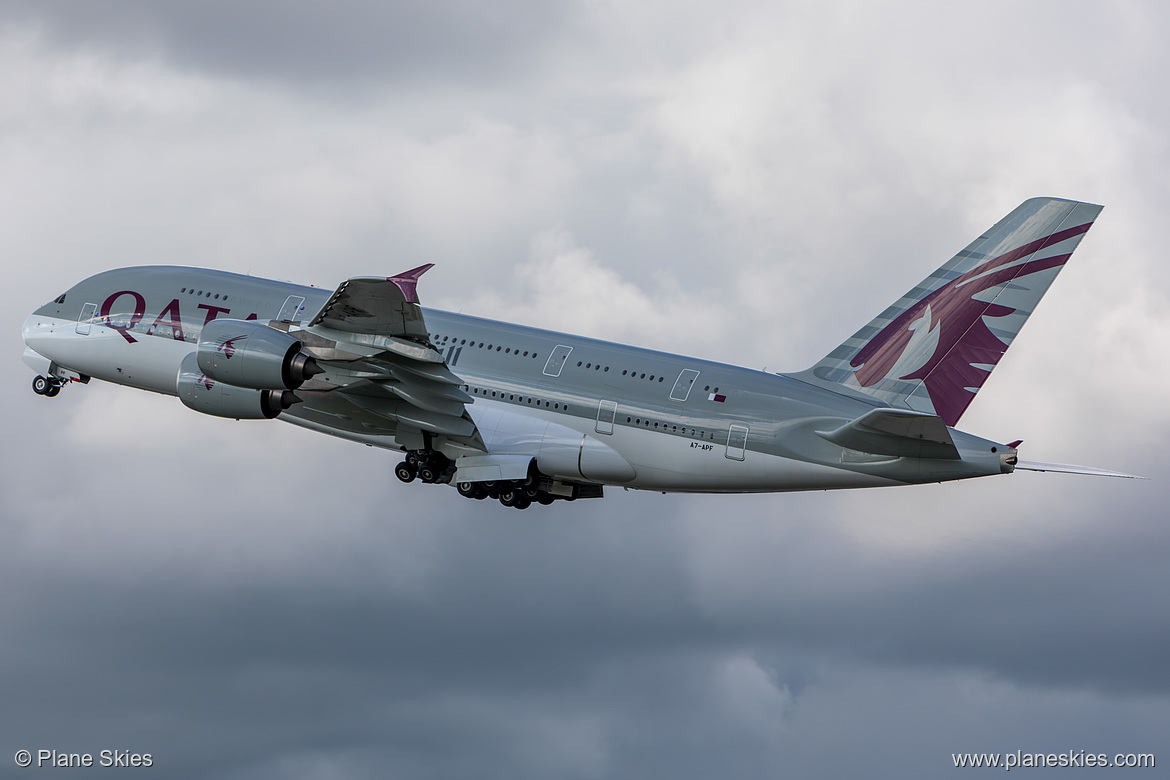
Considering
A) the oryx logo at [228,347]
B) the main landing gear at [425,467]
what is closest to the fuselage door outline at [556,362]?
the main landing gear at [425,467]

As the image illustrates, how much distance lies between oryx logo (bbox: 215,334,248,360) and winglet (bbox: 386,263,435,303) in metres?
4.76

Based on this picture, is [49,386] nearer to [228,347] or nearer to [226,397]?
[226,397]

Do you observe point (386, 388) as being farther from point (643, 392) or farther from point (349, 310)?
point (643, 392)

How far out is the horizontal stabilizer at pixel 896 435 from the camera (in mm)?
33312

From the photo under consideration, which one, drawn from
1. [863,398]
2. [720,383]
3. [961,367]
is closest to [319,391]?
[720,383]

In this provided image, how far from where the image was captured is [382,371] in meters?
37.7

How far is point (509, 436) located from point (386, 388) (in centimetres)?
366

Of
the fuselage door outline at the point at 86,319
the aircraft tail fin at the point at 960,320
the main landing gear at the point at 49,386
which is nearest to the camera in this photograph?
the aircraft tail fin at the point at 960,320

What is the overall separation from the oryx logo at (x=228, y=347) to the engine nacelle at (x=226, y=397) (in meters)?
2.68

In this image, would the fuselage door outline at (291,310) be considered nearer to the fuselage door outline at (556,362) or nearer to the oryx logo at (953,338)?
the fuselage door outline at (556,362)

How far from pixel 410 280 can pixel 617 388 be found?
7118mm

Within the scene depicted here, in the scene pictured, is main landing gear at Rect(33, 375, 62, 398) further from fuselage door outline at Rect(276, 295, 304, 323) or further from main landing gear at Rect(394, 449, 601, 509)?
main landing gear at Rect(394, 449, 601, 509)

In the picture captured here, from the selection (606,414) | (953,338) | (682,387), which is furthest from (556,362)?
(953,338)

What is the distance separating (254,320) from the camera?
41156 millimetres
